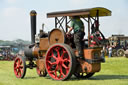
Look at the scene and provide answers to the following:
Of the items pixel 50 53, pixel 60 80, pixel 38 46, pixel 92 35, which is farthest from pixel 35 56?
pixel 92 35

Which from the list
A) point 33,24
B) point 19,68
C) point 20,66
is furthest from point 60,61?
point 33,24

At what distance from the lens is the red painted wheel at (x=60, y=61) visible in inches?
307

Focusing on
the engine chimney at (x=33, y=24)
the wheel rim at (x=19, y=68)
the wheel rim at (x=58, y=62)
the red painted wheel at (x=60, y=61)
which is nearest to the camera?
the red painted wheel at (x=60, y=61)

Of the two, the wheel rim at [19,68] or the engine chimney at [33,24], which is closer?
the wheel rim at [19,68]

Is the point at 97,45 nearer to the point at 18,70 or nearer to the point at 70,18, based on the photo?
the point at 70,18

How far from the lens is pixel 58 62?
27.1ft

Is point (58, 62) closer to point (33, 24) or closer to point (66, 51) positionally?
point (66, 51)

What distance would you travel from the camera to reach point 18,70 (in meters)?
9.70

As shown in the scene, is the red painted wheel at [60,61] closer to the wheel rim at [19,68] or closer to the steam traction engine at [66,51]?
the steam traction engine at [66,51]

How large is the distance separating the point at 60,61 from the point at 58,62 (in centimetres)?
A: 8

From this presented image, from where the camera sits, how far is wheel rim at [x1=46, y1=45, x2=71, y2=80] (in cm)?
812

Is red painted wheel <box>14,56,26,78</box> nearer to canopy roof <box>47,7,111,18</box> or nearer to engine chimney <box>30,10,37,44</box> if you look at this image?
engine chimney <box>30,10,37,44</box>

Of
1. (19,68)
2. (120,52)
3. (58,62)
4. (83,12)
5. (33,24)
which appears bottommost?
(19,68)

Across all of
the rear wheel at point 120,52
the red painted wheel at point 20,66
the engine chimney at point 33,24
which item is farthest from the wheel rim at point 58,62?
the rear wheel at point 120,52
